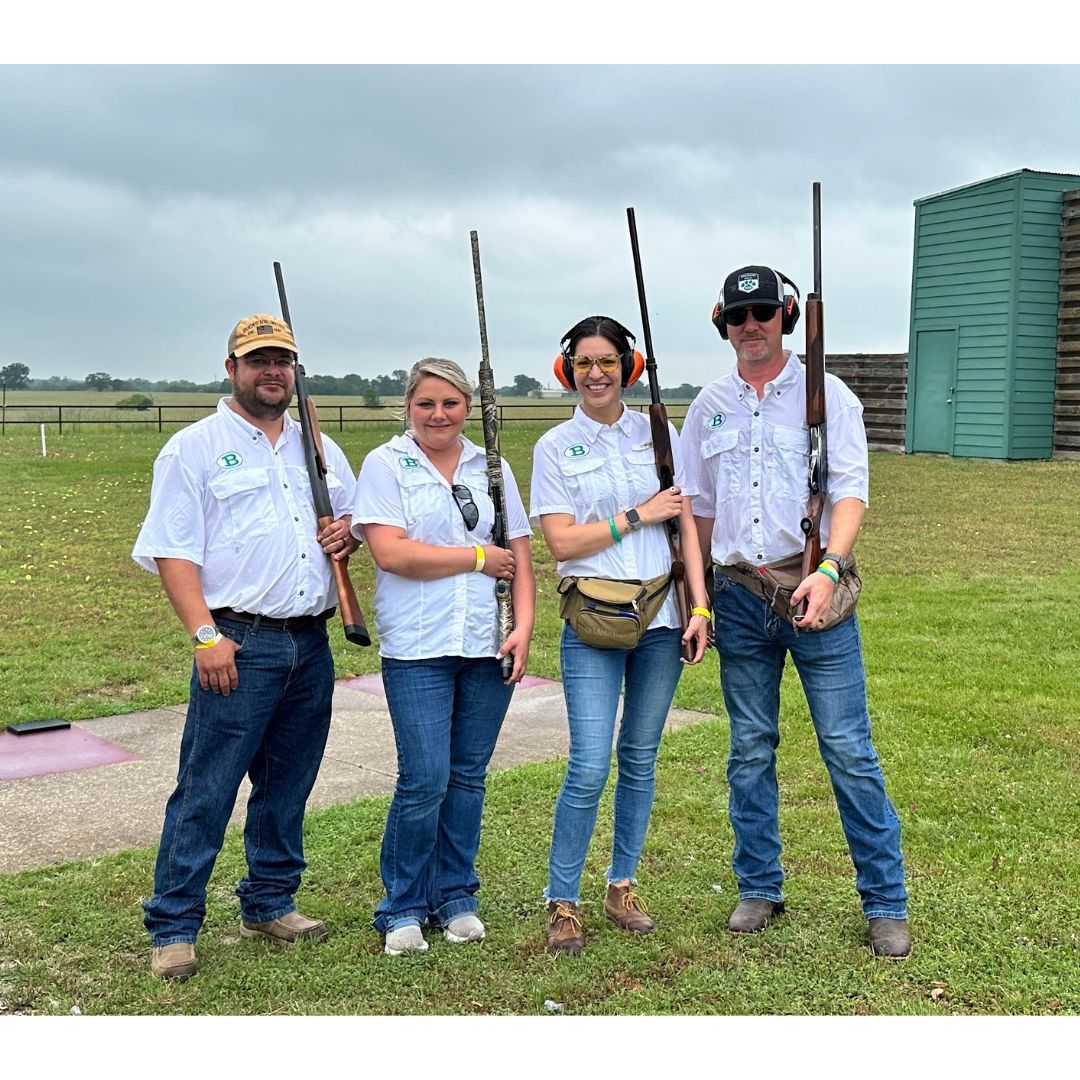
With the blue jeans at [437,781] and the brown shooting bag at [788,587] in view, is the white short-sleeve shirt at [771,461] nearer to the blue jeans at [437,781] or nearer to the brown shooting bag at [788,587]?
the brown shooting bag at [788,587]

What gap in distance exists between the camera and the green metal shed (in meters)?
20.0

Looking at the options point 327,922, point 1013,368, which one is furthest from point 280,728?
point 1013,368

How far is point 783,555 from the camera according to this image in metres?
4.00

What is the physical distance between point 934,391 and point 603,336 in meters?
19.6

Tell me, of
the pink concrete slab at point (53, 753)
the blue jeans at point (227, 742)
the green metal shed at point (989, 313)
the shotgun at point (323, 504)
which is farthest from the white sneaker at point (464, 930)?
the green metal shed at point (989, 313)

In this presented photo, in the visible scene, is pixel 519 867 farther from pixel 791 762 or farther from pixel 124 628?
pixel 124 628

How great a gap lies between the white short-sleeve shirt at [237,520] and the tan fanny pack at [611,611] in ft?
2.76

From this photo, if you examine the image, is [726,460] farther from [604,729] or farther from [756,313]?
[604,729]

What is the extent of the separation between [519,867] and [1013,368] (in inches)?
698

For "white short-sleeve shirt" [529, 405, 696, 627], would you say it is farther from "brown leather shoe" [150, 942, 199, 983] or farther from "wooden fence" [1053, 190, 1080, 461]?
"wooden fence" [1053, 190, 1080, 461]

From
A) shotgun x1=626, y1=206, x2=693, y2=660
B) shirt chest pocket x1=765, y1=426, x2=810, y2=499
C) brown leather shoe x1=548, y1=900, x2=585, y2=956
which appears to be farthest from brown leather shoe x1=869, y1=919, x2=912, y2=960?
shirt chest pocket x1=765, y1=426, x2=810, y2=499

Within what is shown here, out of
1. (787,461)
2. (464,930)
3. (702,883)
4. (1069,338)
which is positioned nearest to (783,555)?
(787,461)

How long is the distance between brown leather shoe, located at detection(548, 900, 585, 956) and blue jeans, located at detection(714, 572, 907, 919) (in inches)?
25.6

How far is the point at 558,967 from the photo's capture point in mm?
3928
